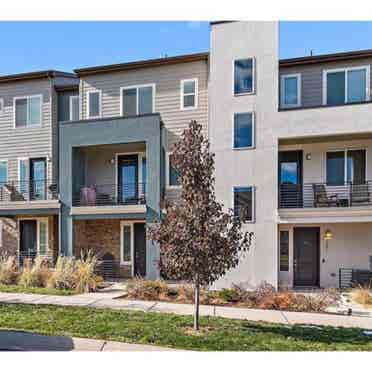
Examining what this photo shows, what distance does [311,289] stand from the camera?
506 inches

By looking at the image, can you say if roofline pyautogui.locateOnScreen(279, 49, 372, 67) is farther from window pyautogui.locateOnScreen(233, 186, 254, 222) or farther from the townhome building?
window pyautogui.locateOnScreen(233, 186, 254, 222)

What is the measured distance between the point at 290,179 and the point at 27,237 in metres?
13.4

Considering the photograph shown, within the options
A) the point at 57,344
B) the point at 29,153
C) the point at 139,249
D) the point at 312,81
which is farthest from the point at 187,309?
the point at 29,153

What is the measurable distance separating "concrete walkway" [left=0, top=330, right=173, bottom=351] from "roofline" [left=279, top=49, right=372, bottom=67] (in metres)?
12.9

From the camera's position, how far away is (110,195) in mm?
16141

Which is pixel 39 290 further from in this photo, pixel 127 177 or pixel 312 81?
pixel 312 81

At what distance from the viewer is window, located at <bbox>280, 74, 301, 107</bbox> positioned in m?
14.5

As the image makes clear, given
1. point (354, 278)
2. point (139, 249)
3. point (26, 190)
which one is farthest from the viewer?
point (26, 190)

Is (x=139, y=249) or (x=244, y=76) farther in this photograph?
(x=139, y=249)

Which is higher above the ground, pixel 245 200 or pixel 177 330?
pixel 245 200

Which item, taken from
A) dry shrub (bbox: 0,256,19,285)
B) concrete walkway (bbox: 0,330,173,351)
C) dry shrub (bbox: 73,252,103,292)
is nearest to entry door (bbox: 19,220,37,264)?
dry shrub (bbox: 0,256,19,285)

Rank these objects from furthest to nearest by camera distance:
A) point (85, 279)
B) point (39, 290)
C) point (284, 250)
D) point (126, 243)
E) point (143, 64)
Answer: point (126, 243)
point (143, 64)
point (284, 250)
point (85, 279)
point (39, 290)

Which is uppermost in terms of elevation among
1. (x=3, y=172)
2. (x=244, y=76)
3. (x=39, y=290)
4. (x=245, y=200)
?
(x=244, y=76)

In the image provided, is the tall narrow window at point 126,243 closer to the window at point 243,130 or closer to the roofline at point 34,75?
the window at point 243,130
